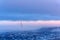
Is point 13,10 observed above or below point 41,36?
above

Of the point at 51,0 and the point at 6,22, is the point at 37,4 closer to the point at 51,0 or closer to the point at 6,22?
the point at 51,0

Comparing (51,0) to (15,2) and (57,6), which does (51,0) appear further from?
(15,2)

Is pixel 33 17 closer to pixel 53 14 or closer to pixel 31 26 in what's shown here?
pixel 31 26

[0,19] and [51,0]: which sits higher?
[51,0]

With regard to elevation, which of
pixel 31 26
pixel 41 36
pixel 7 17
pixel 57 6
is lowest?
pixel 41 36

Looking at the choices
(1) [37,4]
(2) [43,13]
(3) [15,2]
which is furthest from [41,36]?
(3) [15,2]

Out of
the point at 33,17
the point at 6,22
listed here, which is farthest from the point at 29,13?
the point at 6,22
